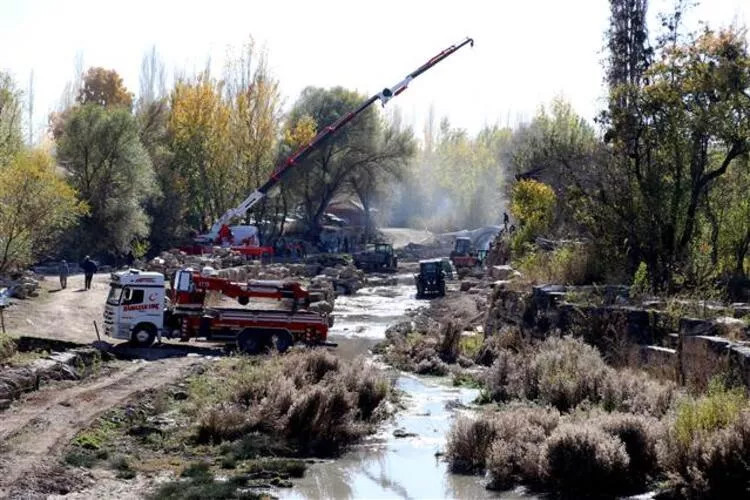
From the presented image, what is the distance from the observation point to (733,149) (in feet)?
82.5

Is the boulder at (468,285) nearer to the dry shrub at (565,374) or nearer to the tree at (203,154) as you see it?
the tree at (203,154)

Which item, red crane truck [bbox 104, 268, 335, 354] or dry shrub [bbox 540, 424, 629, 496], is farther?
red crane truck [bbox 104, 268, 335, 354]

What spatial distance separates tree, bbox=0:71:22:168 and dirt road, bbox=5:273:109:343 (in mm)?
5170

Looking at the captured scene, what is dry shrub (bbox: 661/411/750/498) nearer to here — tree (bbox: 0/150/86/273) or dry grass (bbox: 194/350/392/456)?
dry grass (bbox: 194/350/392/456)

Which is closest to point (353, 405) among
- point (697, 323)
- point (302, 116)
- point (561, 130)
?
point (697, 323)

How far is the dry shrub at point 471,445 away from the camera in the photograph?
15.8 m

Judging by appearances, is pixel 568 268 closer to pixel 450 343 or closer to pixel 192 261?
pixel 450 343

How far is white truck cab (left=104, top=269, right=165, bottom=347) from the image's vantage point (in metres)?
28.0

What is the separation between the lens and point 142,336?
92.5 feet

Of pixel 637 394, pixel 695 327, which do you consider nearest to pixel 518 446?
pixel 637 394

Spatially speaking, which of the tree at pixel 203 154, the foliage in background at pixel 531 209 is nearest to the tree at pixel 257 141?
the tree at pixel 203 154

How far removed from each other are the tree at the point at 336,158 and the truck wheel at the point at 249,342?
43271 mm

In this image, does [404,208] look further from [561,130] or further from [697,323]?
[697,323]

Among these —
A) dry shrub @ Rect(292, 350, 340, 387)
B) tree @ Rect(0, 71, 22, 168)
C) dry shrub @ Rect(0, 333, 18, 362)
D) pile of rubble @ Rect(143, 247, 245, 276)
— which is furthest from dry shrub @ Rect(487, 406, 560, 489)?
pile of rubble @ Rect(143, 247, 245, 276)
